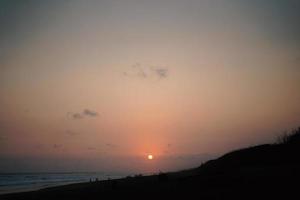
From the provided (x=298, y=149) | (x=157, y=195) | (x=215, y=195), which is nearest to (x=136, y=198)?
(x=157, y=195)

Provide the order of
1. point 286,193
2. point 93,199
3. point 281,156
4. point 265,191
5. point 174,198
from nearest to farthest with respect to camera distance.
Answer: point 286,193
point 265,191
point 174,198
point 93,199
point 281,156

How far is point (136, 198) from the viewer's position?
17.8m

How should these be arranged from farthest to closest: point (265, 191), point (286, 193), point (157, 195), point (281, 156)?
point (281, 156), point (157, 195), point (265, 191), point (286, 193)

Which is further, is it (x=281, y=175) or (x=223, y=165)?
(x=223, y=165)

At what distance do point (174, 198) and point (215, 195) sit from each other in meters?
2.30

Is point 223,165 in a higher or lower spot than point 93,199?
higher

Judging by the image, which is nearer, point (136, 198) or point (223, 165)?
point (136, 198)

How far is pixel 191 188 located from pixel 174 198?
7.00ft

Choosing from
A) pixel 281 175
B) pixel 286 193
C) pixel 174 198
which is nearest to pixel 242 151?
pixel 281 175

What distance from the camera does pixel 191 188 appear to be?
17.7 meters

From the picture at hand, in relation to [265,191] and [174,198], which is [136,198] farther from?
[265,191]

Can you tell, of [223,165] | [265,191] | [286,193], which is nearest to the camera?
[286,193]

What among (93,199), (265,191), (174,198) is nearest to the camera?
(265,191)

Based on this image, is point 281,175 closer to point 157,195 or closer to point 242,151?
point 157,195
